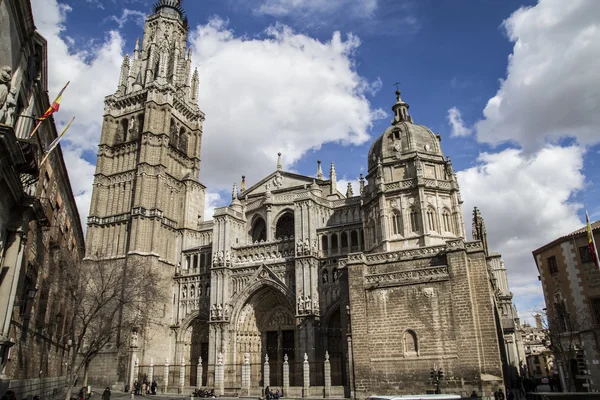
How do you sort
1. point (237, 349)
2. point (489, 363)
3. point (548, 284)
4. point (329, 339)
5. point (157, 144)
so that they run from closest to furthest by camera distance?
point (489, 363)
point (548, 284)
point (329, 339)
point (237, 349)
point (157, 144)

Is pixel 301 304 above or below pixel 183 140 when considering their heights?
below

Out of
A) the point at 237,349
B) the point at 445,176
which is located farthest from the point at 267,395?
the point at 445,176

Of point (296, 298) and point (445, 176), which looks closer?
point (445, 176)

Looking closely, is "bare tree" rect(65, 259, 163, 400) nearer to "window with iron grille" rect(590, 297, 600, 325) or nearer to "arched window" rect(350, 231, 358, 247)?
"arched window" rect(350, 231, 358, 247)

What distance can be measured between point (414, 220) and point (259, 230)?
1700cm

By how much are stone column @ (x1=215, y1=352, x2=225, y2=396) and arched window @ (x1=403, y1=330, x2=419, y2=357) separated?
15.0 m

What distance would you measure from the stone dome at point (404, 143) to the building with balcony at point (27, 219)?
1958 cm

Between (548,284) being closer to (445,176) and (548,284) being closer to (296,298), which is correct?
(445,176)

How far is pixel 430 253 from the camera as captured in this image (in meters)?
25.8

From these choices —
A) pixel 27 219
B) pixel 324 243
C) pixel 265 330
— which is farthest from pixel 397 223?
pixel 27 219

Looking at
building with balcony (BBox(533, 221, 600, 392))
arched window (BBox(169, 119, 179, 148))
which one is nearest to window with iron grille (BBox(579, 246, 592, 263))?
building with balcony (BBox(533, 221, 600, 392))

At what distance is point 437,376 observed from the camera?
22.1 meters

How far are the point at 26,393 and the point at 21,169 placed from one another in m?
9.89

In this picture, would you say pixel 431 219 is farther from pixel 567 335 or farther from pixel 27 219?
pixel 27 219
